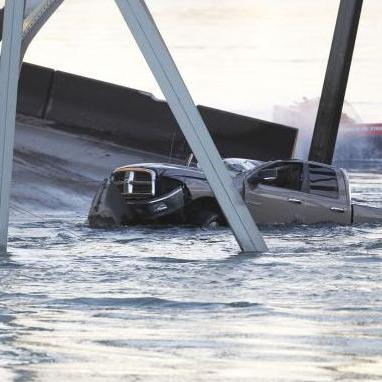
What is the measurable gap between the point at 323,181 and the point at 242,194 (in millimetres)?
1921

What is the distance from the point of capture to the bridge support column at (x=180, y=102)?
670 inches

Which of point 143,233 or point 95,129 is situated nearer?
point 143,233

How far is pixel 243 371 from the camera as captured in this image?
9125mm

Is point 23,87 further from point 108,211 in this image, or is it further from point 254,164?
point 108,211

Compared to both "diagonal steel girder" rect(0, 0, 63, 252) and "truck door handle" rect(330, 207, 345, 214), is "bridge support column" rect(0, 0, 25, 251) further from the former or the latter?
"truck door handle" rect(330, 207, 345, 214)

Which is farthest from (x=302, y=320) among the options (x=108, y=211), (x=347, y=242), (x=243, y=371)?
(x=108, y=211)

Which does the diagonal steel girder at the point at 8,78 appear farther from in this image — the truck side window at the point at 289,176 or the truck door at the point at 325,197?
the truck door at the point at 325,197

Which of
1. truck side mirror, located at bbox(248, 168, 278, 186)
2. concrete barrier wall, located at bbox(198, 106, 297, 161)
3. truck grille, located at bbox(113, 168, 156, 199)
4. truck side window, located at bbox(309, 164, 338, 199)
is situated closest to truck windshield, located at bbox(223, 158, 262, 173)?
truck side window, located at bbox(309, 164, 338, 199)

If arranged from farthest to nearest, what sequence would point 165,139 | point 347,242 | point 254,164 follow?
point 165,139
point 254,164
point 347,242

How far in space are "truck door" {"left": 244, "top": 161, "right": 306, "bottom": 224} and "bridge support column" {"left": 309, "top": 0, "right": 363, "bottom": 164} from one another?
28.8 ft

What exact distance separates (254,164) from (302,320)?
14305 mm

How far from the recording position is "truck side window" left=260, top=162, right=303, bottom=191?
2445cm

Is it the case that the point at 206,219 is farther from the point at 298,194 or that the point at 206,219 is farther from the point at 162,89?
the point at 162,89

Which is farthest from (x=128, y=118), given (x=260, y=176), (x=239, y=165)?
(x=260, y=176)
